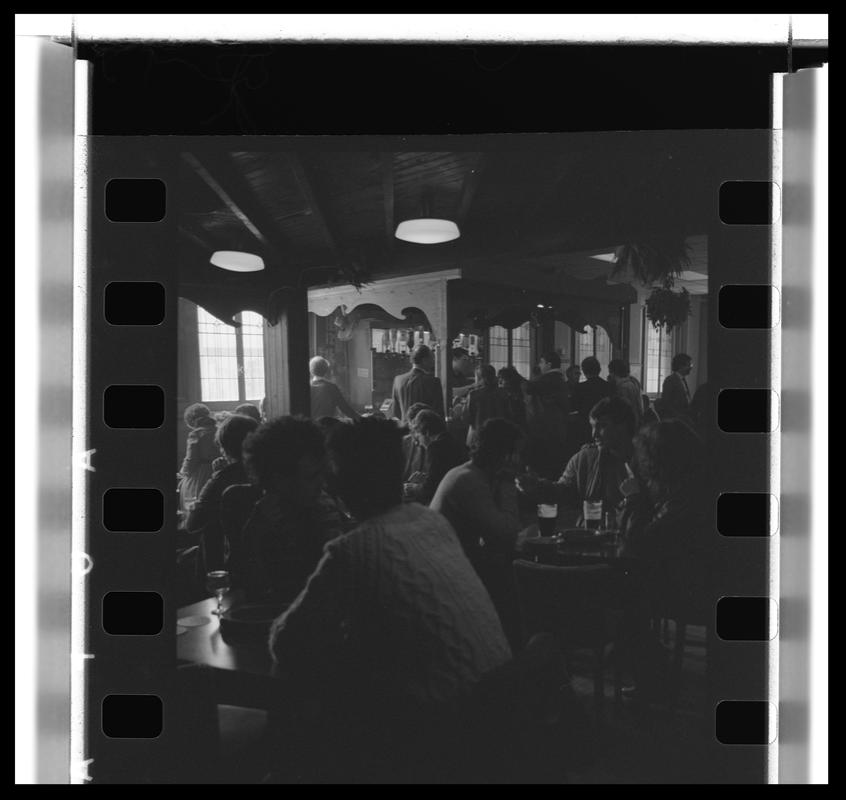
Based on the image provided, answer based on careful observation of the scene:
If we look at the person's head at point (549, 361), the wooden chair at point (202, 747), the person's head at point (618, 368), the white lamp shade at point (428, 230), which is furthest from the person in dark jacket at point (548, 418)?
the wooden chair at point (202, 747)

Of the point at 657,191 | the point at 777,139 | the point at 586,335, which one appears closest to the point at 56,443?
the point at 586,335

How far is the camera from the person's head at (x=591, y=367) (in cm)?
144

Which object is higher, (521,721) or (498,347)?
(498,347)

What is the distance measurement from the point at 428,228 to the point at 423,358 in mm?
288

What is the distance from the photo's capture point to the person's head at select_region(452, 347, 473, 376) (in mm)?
1430

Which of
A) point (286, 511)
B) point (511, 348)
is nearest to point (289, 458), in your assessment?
point (286, 511)

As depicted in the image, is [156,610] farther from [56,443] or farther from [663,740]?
[663,740]

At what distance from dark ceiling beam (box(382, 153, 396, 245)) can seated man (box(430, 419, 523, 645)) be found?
1.56ft

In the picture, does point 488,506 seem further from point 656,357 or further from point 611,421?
point 656,357

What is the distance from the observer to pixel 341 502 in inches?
57.4

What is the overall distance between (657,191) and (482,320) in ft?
1.52

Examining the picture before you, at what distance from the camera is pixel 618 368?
4.71ft

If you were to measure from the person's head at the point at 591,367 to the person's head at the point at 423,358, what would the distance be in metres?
0.33

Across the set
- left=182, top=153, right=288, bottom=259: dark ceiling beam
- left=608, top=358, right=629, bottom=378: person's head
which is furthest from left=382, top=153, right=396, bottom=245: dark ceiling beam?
left=608, top=358, right=629, bottom=378: person's head
